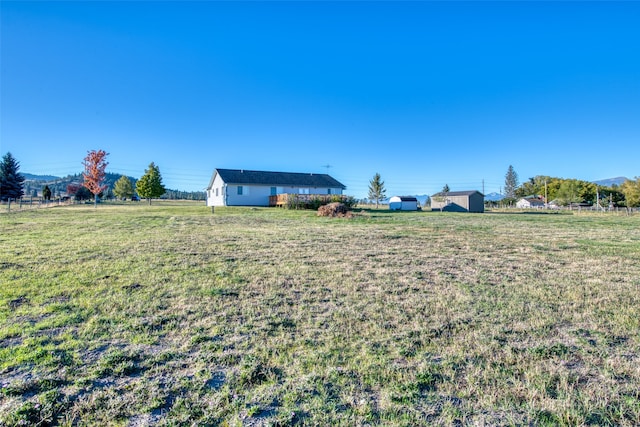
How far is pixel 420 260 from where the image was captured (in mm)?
7125

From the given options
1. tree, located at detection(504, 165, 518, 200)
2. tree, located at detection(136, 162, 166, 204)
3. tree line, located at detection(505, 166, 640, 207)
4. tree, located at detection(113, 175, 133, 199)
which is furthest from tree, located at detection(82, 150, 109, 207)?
tree, located at detection(504, 165, 518, 200)

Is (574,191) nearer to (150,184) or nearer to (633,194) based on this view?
(633,194)

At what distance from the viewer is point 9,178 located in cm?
4122

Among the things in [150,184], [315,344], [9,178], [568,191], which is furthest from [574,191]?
[9,178]

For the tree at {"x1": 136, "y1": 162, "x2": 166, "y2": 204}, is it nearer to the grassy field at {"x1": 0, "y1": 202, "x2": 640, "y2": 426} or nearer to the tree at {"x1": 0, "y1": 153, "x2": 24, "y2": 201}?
the tree at {"x1": 0, "y1": 153, "x2": 24, "y2": 201}

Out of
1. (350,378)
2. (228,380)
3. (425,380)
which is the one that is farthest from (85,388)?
(425,380)

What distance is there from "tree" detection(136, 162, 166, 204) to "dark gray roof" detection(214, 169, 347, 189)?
16581 mm

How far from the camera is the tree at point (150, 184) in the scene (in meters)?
43.9

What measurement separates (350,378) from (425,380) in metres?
0.58

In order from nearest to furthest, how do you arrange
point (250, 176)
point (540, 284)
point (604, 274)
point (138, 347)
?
point (138, 347) → point (540, 284) → point (604, 274) → point (250, 176)

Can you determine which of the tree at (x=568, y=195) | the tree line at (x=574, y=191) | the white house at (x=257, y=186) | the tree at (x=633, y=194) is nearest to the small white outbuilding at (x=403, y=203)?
the white house at (x=257, y=186)

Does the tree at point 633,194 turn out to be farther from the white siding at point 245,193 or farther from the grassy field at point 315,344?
the grassy field at point 315,344

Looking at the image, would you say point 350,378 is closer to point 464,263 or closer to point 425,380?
point 425,380

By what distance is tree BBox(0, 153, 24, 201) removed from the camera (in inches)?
1591
